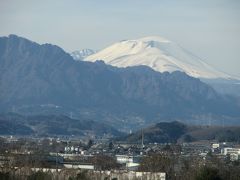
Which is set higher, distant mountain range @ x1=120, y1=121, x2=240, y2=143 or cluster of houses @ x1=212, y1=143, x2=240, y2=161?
distant mountain range @ x1=120, y1=121, x2=240, y2=143

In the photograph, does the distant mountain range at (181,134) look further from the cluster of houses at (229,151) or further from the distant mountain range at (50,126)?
the distant mountain range at (50,126)

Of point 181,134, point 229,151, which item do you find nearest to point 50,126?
point 181,134

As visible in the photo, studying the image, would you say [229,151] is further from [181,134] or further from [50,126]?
[50,126]

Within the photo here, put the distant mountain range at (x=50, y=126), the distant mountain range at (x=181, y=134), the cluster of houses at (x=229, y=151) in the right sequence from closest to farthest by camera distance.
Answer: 1. the cluster of houses at (x=229, y=151)
2. the distant mountain range at (x=181, y=134)
3. the distant mountain range at (x=50, y=126)

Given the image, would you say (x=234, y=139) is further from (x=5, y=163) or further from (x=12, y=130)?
(x=5, y=163)

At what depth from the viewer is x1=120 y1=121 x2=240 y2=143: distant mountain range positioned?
142 metres

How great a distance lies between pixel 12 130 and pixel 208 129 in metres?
28.0

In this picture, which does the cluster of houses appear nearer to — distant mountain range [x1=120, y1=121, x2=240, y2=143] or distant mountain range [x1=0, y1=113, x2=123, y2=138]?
distant mountain range [x1=120, y1=121, x2=240, y2=143]

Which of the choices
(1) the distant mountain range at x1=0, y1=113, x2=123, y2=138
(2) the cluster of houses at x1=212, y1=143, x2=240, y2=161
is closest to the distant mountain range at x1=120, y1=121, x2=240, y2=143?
(2) the cluster of houses at x1=212, y1=143, x2=240, y2=161

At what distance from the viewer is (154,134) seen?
5758 inches

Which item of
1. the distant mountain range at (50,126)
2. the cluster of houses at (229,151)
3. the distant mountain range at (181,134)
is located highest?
the distant mountain range at (50,126)

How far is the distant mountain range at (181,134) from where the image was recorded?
142 metres

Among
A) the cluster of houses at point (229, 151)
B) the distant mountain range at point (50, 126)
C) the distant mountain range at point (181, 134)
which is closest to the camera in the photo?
the cluster of houses at point (229, 151)

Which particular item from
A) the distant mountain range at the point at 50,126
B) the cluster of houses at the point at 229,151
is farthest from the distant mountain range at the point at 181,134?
the distant mountain range at the point at 50,126
